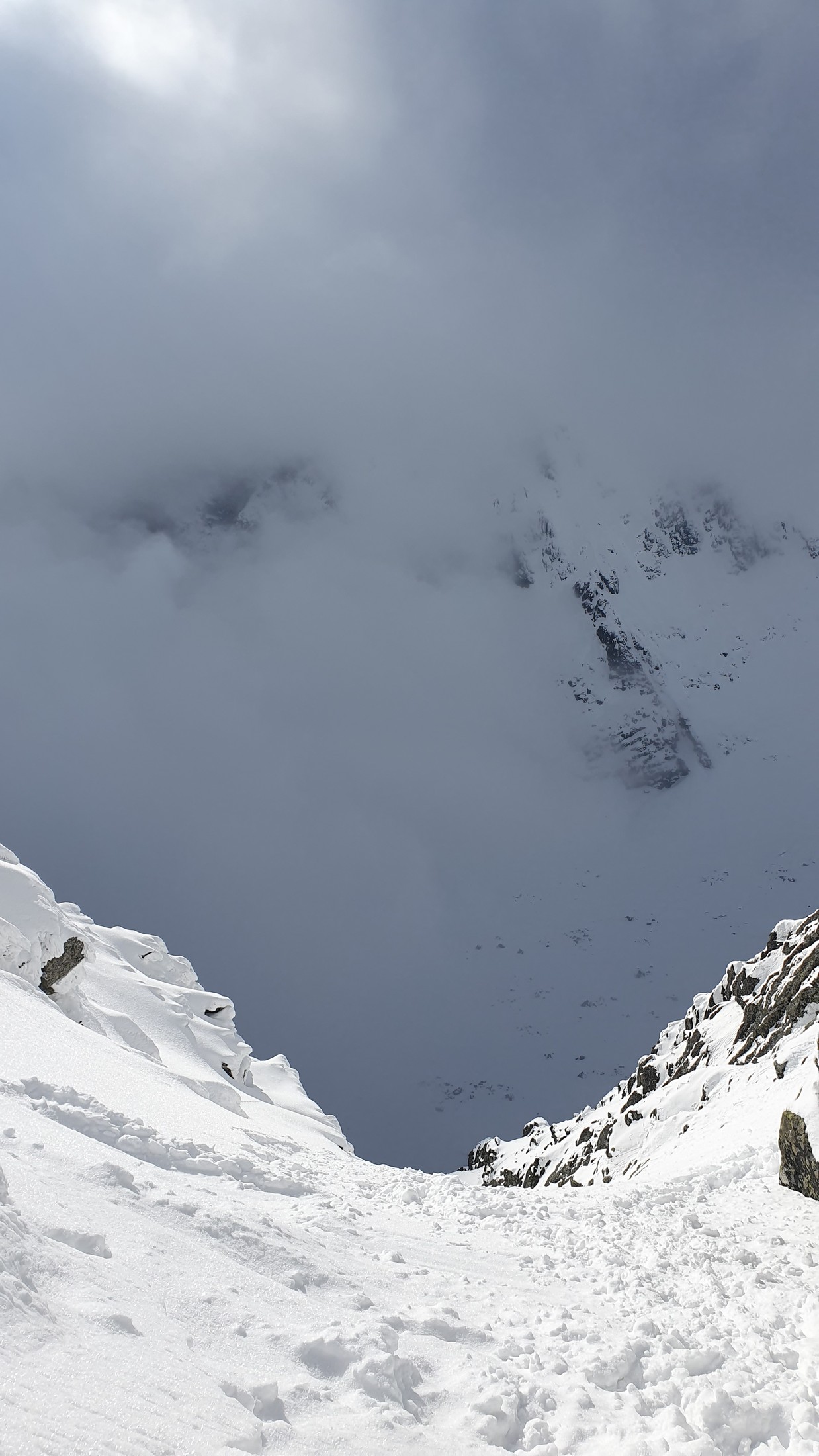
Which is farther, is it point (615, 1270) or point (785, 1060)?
point (785, 1060)

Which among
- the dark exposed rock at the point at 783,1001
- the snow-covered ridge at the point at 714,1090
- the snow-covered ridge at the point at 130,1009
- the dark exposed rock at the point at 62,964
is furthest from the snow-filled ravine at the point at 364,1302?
the dark exposed rock at the point at 783,1001

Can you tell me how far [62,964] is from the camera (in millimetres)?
31609

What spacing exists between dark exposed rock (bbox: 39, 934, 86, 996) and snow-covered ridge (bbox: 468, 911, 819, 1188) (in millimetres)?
20717

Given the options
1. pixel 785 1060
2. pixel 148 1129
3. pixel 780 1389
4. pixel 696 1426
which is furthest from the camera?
pixel 785 1060

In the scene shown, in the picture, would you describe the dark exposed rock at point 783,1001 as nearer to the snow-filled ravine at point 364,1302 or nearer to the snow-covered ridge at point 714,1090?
the snow-covered ridge at point 714,1090

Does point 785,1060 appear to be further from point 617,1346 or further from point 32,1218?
point 32,1218

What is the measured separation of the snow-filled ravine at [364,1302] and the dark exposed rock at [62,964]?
47.0ft

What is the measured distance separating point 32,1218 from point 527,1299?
6347 millimetres

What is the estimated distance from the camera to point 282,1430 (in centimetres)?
733

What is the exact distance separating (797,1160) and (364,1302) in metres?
9.48

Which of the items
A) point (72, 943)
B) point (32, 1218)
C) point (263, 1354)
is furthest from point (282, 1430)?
point (72, 943)

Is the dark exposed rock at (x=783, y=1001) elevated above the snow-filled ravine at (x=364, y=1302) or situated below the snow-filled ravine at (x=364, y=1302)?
below

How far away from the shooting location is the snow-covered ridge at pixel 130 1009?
46.6 ft

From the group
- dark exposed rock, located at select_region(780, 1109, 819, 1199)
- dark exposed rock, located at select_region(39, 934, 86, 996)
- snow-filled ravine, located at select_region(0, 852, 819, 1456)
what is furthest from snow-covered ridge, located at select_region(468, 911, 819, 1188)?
dark exposed rock, located at select_region(39, 934, 86, 996)
